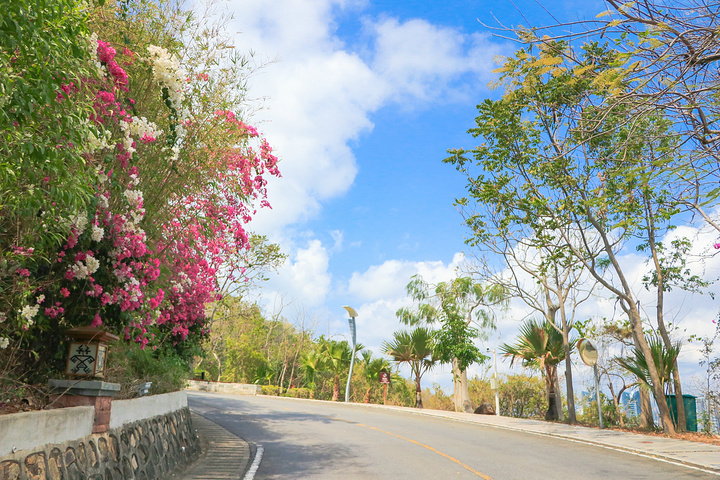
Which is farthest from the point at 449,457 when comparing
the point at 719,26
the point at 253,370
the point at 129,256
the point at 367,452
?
the point at 253,370

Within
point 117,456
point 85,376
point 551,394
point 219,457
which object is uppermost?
point 551,394

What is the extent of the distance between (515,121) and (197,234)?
473 inches

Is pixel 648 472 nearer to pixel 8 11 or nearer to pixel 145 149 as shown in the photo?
pixel 145 149

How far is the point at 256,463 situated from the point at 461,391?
1874 cm

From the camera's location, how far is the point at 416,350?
90.1ft

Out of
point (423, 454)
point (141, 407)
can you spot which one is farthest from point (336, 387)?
point (141, 407)

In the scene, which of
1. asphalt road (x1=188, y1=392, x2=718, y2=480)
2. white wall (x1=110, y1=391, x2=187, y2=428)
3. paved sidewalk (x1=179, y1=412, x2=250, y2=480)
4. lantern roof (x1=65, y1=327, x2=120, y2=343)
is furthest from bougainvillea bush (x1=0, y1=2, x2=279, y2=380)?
asphalt road (x1=188, y1=392, x2=718, y2=480)

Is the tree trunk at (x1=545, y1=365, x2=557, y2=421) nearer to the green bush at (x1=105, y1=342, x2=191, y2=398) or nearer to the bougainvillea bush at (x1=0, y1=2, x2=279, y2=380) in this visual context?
the green bush at (x1=105, y1=342, x2=191, y2=398)

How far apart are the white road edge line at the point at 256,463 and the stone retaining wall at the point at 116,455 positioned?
1.15 metres

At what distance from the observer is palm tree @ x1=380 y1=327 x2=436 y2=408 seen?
2728 centimetres

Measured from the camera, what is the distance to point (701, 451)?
466 inches

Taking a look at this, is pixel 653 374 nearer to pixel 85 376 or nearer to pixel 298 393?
pixel 85 376

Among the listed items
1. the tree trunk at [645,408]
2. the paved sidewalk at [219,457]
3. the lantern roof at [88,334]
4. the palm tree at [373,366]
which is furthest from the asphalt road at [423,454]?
the palm tree at [373,366]

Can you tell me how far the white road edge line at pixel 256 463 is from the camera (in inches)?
326
